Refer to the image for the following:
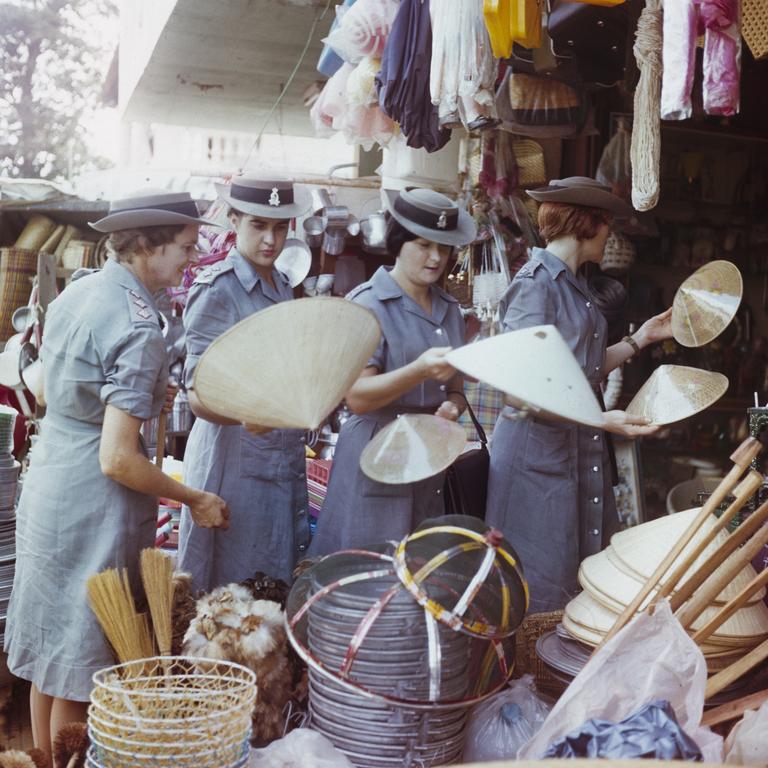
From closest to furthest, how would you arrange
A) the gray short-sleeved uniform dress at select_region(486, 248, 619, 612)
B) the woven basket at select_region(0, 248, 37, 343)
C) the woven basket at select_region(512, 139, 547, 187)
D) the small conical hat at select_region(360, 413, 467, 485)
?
the small conical hat at select_region(360, 413, 467, 485) < the gray short-sleeved uniform dress at select_region(486, 248, 619, 612) < the woven basket at select_region(512, 139, 547, 187) < the woven basket at select_region(0, 248, 37, 343)

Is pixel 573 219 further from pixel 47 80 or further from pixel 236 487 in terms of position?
pixel 47 80

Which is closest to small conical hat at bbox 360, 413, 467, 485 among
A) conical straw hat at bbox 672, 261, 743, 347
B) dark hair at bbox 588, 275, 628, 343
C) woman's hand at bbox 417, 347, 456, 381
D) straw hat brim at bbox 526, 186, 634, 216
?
woman's hand at bbox 417, 347, 456, 381

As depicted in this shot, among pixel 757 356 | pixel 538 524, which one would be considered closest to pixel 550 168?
pixel 757 356

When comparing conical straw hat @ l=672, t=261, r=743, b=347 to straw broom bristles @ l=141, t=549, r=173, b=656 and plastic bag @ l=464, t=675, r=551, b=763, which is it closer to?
plastic bag @ l=464, t=675, r=551, b=763

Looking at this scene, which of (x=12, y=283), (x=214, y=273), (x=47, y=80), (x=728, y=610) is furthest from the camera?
(x=47, y=80)

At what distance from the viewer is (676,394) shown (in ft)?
8.40

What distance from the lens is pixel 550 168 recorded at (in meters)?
5.34

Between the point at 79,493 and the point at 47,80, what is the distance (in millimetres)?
25301

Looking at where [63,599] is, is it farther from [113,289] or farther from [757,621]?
[757,621]

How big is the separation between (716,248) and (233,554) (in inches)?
165

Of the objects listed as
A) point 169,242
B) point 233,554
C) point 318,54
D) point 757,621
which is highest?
point 318,54

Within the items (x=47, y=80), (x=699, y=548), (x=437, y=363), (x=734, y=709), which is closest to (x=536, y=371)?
(x=437, y=363)

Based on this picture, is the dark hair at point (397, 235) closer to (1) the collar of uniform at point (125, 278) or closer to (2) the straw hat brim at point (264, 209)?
(2) the straw hat brim at point (264, 209)

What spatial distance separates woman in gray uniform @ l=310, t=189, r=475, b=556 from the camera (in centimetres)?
275
